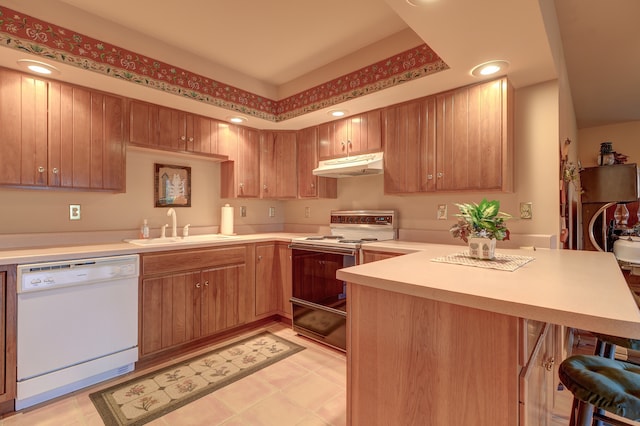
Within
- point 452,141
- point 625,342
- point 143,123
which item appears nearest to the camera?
point 625,342

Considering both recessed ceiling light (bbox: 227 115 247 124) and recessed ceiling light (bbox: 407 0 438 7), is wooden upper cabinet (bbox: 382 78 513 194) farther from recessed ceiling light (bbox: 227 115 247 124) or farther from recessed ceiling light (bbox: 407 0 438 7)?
recessed ceiling light (bbox: 227 115 247 124)

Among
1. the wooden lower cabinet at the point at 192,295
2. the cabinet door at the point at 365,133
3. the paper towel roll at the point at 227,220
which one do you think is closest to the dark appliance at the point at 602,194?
the cabinet door at the point at 365,133

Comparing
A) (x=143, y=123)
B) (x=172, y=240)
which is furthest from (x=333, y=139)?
(x=172, y=240)

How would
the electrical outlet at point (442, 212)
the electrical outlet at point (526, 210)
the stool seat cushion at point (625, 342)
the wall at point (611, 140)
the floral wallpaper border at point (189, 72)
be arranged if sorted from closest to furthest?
the stool seat cushion at point (625, 342) < the floral wallpaper border at point (189, 72) < the electrical outlet at point (526, 210) < the electrical outlet at point (442, 212) < the wall at point (611, 140)

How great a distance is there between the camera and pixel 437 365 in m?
1.03


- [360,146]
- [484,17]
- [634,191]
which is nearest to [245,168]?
[360,146]

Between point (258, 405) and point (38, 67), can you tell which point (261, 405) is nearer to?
point (258, 405)

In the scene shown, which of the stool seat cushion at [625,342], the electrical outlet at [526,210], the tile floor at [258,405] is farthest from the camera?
the electrical outlet at [526,210]

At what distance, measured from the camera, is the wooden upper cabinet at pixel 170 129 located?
98.0 inches

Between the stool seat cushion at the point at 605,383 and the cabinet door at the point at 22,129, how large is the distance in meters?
3.09

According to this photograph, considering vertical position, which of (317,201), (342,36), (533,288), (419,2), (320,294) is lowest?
(320,294)

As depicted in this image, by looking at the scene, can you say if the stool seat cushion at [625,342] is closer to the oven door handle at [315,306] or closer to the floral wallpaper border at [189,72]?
the oven door handle at [315,306]

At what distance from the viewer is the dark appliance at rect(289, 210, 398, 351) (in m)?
2.48

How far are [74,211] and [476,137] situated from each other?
3208mm
